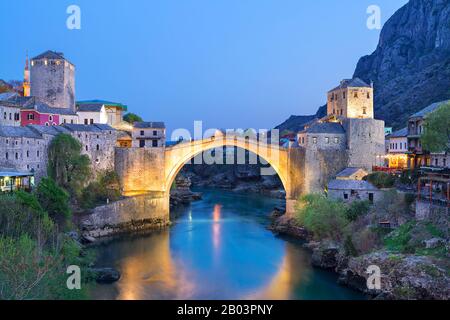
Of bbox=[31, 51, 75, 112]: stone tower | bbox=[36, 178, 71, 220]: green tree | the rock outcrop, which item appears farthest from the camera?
bbox=[31, 51, 75, 112]: stone tower

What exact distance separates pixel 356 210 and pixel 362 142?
8.29 m

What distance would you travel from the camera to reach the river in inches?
667

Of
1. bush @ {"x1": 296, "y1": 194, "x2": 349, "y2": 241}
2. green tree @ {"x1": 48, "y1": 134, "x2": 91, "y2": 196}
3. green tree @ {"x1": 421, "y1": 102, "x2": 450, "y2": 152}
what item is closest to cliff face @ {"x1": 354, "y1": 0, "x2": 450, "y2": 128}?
bush @ {"x1": 296, "y1": 194, "x2": 349, "y2": 241}

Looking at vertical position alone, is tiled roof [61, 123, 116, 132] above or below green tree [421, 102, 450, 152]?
above

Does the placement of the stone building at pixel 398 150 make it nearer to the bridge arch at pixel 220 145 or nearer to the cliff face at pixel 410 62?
the bridge arch at pixel 220 145

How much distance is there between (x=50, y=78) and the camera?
34438mm

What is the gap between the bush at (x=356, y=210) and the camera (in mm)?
21469

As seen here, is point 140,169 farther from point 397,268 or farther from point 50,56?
Result: point 397,268

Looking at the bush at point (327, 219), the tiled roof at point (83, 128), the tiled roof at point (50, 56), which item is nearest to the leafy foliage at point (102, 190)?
the tiled roof at point (83, 128)

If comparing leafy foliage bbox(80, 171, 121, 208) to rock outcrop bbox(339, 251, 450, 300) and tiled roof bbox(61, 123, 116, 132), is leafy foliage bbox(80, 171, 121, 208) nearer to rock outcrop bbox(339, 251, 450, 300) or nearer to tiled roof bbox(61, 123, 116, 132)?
tiled roof bbox(61, 123, 116, 132)

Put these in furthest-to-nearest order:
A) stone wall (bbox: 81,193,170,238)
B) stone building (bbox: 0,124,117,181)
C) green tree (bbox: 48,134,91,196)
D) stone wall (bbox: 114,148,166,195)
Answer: stone wall (bbox: 114,148,166,195) < green tree (bbox: 48,134,91,196) < stone wall (bbox: 81,193,170,238) < stone building (bbox: 0,124,117,181)

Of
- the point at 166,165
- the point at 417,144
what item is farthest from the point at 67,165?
the point at 417,144

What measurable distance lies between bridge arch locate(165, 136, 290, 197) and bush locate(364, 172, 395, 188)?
6.34 meters

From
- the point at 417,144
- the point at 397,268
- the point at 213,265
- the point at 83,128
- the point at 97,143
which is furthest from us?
the point at 97,143
